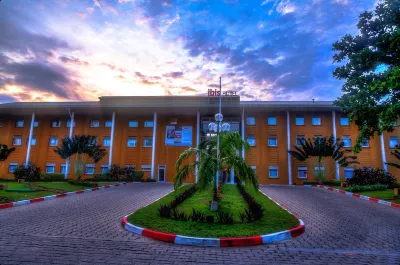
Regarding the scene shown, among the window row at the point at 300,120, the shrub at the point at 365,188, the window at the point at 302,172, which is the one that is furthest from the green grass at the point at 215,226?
the window row at the point at 300,120

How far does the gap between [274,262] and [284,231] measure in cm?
203

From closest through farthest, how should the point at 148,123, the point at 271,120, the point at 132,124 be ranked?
the point at 271,120 < the point at 148,123 < the point at 132,124

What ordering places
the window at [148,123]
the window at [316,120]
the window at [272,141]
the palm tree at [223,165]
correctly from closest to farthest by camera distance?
the palm tree at [223,165]
the window at [316,120]
the window at [272,141]
the window at [148,123]

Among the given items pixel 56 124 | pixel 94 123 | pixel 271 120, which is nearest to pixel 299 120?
pixel 271 120

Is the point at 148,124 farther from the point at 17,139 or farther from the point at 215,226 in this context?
the point at 215,226

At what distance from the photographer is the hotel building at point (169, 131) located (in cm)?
2914

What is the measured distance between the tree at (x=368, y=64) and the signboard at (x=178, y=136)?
19.5 metres

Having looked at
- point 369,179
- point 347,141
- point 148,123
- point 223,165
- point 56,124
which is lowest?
point 369,179

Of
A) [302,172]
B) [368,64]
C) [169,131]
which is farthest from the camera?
[169,131]

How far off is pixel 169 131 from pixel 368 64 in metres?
22.8

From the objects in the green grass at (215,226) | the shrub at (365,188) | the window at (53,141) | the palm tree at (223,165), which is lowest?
the green grass at (215,226)

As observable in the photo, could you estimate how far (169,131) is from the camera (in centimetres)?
3189

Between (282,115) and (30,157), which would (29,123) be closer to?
(30,157)

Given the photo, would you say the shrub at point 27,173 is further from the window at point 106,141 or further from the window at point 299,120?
the window at point 299,120
